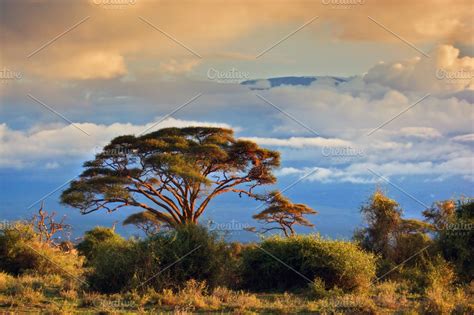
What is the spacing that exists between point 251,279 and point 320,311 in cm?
605

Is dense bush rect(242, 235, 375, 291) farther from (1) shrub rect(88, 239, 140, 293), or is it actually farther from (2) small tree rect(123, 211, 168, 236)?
(2) small tree rect(123, 211, 168, 236)

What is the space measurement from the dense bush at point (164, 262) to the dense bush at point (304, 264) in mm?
1355

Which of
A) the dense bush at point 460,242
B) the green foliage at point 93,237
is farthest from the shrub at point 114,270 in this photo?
the green foliage at point 93,237

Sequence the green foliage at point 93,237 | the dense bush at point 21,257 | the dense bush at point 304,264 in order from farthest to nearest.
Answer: the green foliage at point 93,237, the dense bush at point 21,257, the dense bush at point 304,264

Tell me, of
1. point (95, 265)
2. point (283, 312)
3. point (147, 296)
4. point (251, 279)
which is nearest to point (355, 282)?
point (251, 279)

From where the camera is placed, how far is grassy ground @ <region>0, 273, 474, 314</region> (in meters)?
14.6

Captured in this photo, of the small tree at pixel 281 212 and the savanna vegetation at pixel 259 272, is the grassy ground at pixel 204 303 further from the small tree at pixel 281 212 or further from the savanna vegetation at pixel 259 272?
the small tree at pixel 281 212

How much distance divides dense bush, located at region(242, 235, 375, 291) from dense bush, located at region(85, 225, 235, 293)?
4.45 ft

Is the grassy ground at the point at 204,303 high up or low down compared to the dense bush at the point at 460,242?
down

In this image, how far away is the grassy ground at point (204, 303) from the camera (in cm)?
1458

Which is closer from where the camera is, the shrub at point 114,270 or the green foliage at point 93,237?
the shrub at point 114,270

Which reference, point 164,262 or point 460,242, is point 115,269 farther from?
point 460,242

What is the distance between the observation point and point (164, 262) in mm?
18297

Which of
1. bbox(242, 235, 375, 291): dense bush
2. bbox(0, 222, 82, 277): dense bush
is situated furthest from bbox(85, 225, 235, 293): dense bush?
bbox(0, 222, 82, 277): dense bush
